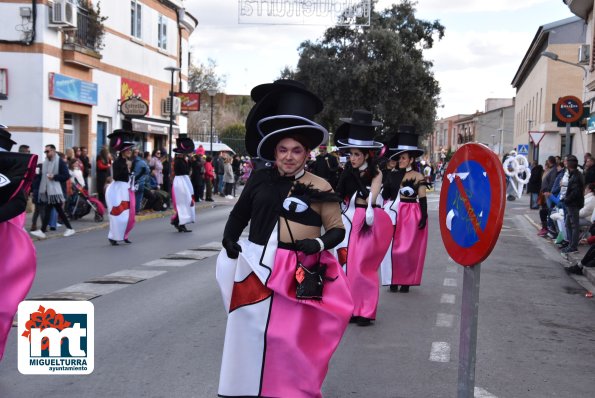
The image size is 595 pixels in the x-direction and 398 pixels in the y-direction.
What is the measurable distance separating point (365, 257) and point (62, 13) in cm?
1779

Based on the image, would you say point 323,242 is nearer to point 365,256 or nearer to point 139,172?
point 365,256

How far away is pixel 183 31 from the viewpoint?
124ft

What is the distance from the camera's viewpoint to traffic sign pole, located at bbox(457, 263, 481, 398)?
3588 millimetres

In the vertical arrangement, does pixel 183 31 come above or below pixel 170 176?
above

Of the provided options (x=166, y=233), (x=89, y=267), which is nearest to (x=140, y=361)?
(x=89, y=267)

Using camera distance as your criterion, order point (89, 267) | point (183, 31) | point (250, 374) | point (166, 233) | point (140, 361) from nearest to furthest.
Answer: point (250, 374)
point (140, 361)
point (89, 267)
point (166, 233)
point (183, 31)

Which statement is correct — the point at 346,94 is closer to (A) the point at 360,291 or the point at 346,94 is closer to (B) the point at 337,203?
(A) the point at 360,291

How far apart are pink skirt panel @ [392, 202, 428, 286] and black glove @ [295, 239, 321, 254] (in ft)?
17.2

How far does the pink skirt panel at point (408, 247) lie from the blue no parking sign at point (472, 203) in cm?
535

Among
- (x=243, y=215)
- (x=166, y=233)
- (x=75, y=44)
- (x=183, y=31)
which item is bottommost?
(x=166, y=233)

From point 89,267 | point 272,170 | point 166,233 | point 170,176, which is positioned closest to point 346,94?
point 170,176

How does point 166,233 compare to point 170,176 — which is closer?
point 166,233

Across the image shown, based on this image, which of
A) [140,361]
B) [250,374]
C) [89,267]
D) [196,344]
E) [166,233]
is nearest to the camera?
[250,374]

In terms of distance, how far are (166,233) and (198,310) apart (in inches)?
348
